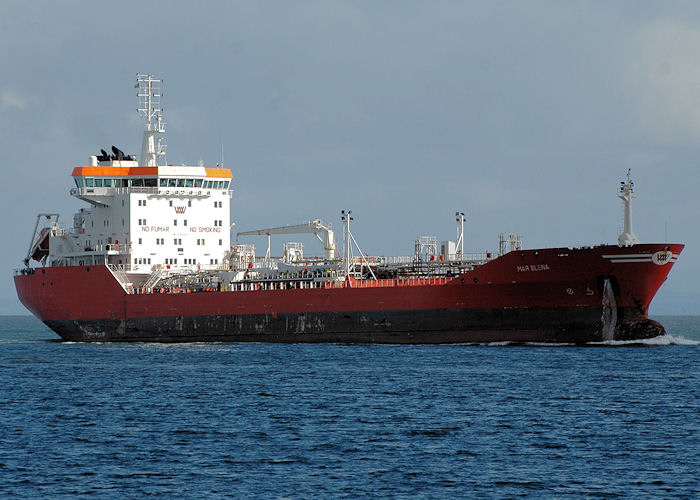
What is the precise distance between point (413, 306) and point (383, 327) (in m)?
1.90

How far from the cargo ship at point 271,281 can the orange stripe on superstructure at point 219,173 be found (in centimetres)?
8

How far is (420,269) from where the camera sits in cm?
4744

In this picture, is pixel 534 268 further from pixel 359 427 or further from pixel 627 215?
pixel 359 427

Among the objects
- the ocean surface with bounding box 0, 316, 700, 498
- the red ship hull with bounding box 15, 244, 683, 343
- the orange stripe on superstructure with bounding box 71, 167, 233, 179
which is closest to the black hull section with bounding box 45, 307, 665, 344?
the red ship hull with bounding box 15, 244, 683, 343

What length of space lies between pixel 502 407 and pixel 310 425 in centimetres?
559

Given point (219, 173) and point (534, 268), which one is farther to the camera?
point (219, 173)


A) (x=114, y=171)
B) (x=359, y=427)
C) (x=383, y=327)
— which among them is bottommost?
(x=359, y=427)

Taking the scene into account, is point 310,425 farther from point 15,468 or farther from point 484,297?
point 484,297

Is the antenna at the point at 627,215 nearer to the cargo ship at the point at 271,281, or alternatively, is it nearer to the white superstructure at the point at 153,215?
the cargo ship at the point at 271,281

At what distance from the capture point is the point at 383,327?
4488cm

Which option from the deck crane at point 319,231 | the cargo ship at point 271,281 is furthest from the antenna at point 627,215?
the deck crane at point 319,231

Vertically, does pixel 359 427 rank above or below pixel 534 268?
below

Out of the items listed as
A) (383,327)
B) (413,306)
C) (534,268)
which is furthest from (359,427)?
(383,327)

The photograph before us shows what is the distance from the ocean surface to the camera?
1942 centimetres
